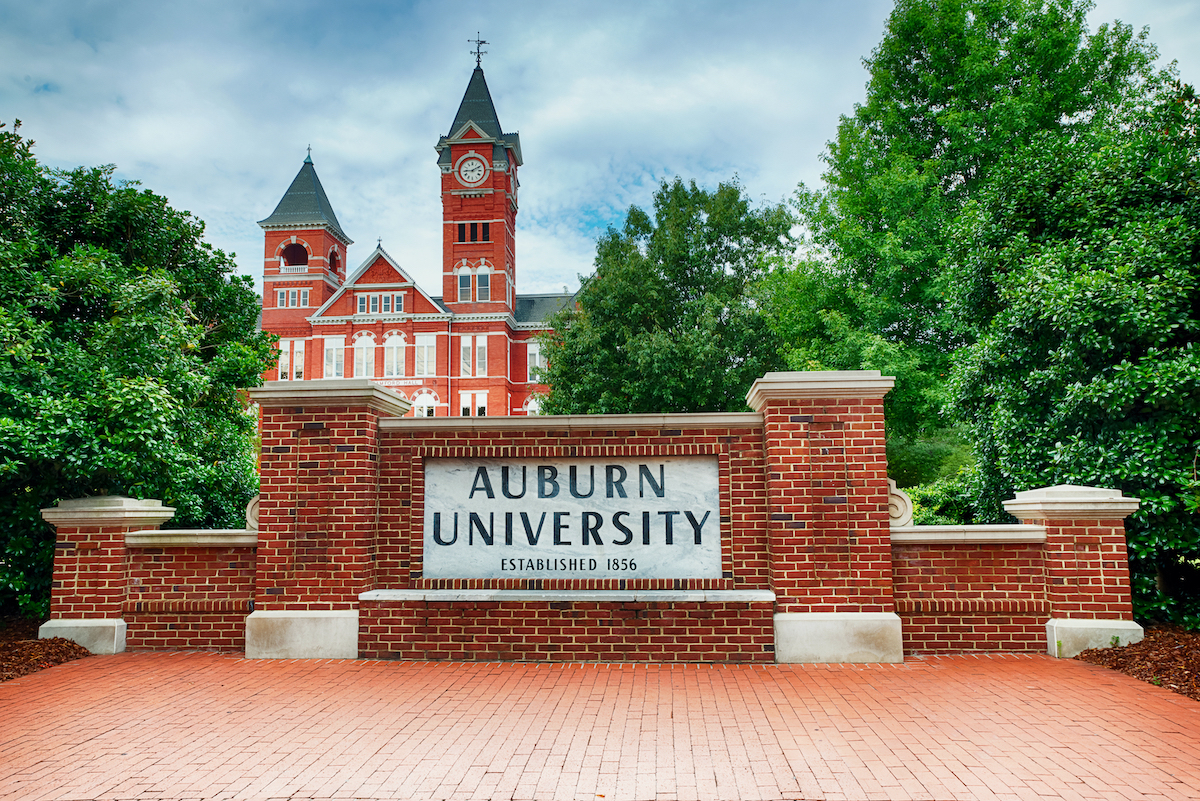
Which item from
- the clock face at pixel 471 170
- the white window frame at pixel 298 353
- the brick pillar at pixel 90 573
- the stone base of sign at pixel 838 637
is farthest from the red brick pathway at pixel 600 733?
the clock face at pixel 471 170

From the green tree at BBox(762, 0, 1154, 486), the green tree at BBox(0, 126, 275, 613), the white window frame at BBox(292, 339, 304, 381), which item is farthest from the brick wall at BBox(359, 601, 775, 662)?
the white window frame at BBox(292, 339, 304, 381)

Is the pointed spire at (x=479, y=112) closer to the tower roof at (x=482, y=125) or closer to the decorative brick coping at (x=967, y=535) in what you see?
the tower roof at (x=482, y=125)

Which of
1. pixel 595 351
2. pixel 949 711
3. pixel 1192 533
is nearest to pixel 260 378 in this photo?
pixel 949 711

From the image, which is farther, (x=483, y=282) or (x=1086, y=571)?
(x=483, y=282)

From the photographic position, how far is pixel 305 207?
48.8 metres

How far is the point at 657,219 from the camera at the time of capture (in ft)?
104

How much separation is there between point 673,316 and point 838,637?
2365 centimetres

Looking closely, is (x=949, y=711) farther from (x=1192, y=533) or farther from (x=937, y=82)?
(x=937, y=82)

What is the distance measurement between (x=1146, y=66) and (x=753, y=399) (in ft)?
56.3

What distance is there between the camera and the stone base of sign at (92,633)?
6742 millimetres

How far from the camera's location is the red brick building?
44.6 m

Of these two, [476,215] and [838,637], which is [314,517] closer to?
[838,637]

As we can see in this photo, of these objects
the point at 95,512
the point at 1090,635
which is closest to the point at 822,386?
the point at 1090,635

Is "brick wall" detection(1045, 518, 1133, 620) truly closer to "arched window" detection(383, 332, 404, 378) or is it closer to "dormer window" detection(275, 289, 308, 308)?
"arched window" detection(383, 332, 404, 378)
